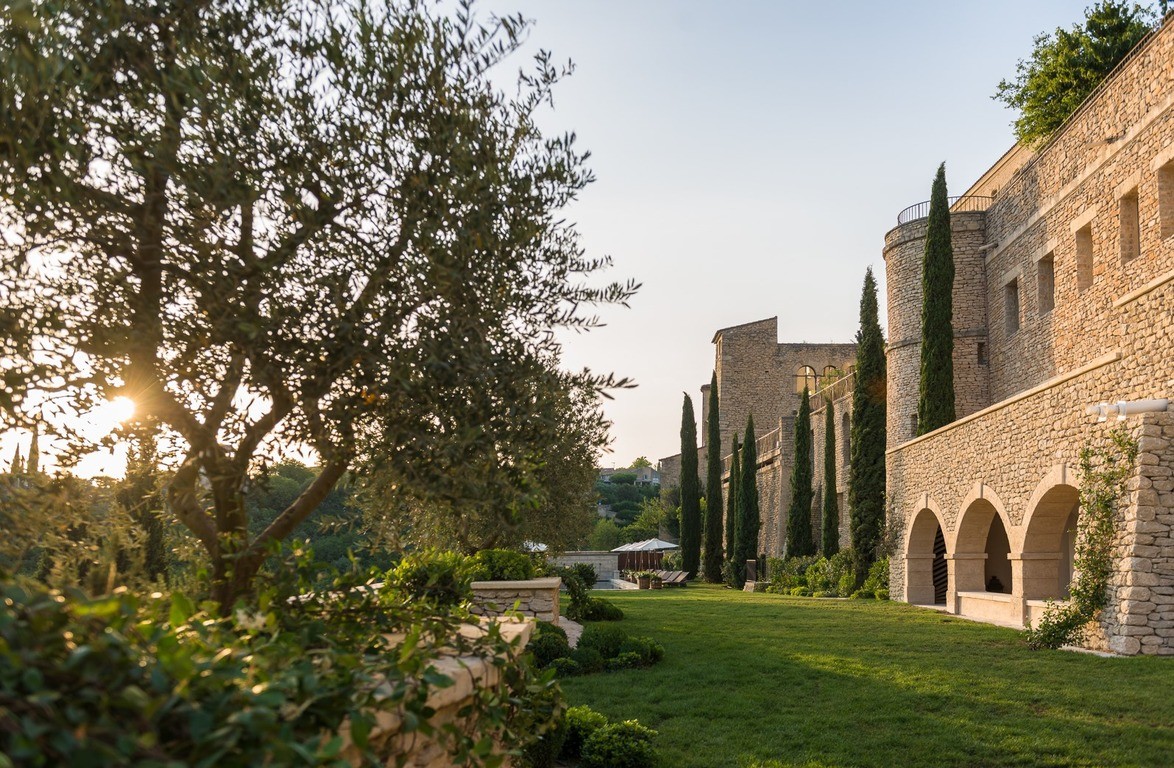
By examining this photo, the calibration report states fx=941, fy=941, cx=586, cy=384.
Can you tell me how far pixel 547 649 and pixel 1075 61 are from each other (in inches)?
738

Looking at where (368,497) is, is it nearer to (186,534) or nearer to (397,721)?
(186,534)

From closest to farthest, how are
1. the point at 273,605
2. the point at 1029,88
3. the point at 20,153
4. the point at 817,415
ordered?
the point at 20,153 → the point at 273,605 → the point at 1029,88 → the point at 817,415

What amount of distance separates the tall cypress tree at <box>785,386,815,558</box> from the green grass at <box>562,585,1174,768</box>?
1919 centimetres

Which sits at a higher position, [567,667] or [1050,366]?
[1050,366]

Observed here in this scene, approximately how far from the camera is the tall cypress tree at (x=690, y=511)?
4050 cm

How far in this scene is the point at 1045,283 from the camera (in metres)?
20.4

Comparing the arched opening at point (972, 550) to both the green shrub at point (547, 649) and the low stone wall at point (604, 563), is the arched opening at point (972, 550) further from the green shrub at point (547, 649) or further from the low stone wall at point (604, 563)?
the low stone wall at point (604, 563)

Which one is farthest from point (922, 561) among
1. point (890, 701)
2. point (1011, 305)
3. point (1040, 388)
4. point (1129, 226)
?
point (890, 701)

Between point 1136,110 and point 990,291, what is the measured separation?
7.80 metres

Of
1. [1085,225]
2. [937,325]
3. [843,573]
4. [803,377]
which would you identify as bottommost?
[843,573]

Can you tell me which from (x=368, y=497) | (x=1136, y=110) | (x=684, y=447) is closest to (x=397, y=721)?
(x=368, y=497)

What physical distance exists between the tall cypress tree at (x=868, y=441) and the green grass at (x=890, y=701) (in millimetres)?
11208

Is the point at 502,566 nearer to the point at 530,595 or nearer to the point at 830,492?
the point at 530,595

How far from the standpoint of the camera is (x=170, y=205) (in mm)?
3936
